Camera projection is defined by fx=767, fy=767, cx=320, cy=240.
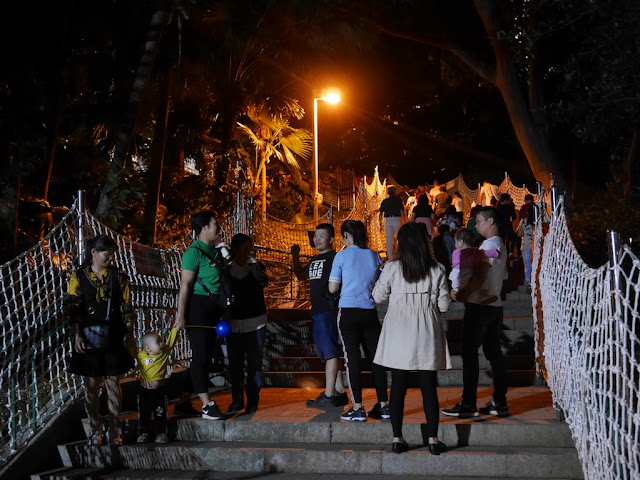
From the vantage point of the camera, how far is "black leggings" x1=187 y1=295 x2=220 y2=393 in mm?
6465

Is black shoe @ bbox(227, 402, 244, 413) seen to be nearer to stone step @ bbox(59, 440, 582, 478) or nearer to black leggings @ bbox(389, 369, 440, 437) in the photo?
stone step @ bbox(59, 440, 582, 478)

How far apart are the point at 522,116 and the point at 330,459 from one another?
1252 centimetres

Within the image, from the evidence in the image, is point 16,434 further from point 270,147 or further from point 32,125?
point 270,147

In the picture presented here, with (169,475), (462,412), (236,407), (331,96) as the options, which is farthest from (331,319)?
(331,96)

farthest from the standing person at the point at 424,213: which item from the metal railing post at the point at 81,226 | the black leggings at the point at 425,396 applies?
the black leggings at the point at 425,396

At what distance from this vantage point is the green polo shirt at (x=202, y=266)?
6539 millimetres

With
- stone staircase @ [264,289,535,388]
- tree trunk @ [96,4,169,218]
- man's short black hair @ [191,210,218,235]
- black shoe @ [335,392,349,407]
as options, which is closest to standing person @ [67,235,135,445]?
man's short black hair @ [191,210,218,235]

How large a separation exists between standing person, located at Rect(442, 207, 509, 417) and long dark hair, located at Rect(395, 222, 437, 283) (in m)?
0.84

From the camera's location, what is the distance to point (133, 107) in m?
11.8

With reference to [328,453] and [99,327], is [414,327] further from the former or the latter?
[99,327]

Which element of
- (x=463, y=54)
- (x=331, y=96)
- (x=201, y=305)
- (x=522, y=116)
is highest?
(x=463, y=54)

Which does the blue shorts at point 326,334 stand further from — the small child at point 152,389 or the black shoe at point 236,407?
the small child at point 152,389

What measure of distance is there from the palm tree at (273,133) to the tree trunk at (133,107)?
932cm

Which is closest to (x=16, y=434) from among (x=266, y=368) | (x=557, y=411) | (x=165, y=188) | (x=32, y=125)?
(x=266, y=368)
